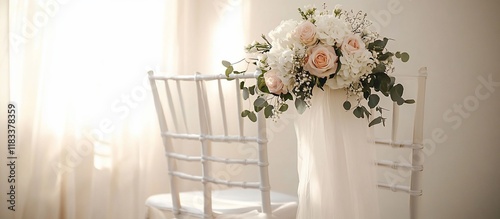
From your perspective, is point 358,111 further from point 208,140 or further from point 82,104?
point 82,104

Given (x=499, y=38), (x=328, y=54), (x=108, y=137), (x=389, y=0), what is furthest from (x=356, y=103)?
(x=108, y=137)

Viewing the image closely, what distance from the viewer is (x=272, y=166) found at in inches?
140

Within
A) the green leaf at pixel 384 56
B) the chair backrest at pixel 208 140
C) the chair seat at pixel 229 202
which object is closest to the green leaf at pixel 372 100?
the green leaf at pixel 384 56

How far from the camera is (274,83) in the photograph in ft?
5.69

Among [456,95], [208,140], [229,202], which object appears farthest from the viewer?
[456,95]

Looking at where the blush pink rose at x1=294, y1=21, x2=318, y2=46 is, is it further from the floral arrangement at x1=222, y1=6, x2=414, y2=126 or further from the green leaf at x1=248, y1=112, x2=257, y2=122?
the green leaf at x1=248, y1=112, x2=257, y2=122

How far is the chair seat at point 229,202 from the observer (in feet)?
7.14

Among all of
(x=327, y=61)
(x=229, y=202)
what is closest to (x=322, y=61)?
(x=327, y=61)

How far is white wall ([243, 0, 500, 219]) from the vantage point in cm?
257

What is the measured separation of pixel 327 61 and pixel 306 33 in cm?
10

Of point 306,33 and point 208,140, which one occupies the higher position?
point 306,33

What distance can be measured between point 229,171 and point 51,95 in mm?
1174

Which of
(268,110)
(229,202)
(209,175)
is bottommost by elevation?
(229,202)

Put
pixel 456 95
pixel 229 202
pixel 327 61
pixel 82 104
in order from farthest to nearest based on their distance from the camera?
pixel 82 104 < pixel 456 95 < pixel 229 202 < pixel 327 61
